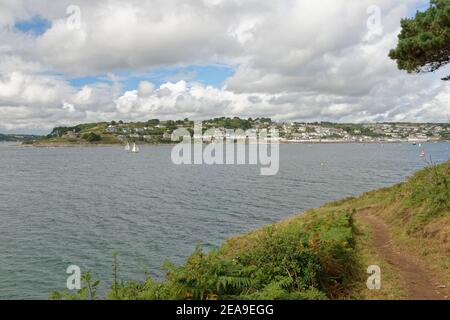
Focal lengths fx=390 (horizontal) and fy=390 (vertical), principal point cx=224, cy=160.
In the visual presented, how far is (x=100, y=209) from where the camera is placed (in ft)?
158

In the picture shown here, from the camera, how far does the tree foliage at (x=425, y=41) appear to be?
767 inches

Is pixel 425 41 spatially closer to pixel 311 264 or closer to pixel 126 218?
pixel 311 264

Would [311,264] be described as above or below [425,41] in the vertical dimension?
below

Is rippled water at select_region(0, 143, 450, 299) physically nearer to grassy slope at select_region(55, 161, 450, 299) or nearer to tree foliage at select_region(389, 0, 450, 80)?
grassy slope at select_region(55, 161, 450, 299)

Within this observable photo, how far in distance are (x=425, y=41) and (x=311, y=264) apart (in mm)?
14150

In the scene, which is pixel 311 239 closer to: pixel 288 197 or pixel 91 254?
pixel 91 254

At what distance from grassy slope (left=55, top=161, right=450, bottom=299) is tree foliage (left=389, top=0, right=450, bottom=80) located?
6.60 metres

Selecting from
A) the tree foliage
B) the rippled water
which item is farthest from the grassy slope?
the rippled water

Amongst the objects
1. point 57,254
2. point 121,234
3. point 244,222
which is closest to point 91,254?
point 57,254

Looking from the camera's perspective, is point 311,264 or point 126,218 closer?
point 311,264

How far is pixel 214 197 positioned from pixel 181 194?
246 inches

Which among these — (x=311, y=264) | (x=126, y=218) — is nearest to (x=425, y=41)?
(x=311, y=264)

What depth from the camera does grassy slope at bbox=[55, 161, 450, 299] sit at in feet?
33.7

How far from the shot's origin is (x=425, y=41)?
1997 centimetres
